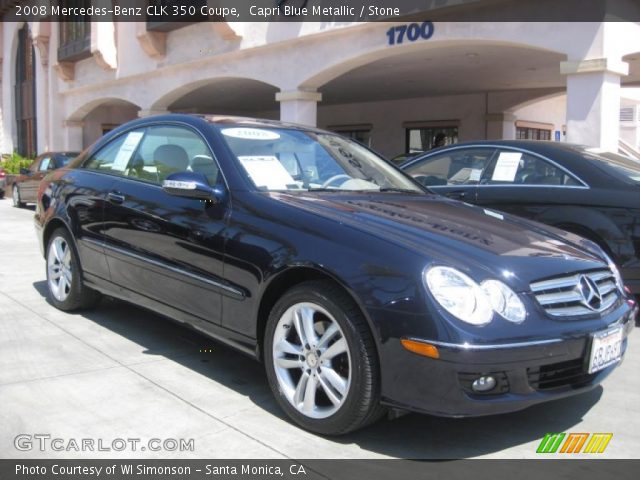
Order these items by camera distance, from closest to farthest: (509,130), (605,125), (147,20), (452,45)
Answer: (605,125), (452,45), (147,20), (509,130)

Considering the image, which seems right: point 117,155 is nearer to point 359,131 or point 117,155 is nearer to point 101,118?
point 359,131

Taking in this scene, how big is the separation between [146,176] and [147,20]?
14601 mm

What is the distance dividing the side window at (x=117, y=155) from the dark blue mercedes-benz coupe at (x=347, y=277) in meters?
0.18

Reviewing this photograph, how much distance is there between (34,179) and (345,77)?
7.75 metres

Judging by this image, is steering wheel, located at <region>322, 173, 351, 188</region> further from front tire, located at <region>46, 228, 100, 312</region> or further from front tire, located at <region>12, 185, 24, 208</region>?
front tire, located at <region>12, 185, 24, 208</region>

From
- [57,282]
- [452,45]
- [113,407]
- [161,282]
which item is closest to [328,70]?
[452,45]

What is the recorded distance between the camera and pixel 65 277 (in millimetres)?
5387

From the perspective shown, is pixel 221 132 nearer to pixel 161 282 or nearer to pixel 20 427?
pixel 161 282

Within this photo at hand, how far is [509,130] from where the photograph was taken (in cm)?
1886

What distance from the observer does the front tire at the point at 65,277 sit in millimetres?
5195

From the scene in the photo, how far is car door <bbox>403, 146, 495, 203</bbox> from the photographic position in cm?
621

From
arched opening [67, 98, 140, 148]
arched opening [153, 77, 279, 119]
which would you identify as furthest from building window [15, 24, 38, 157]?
arched opening [153, 77, 279, 119]

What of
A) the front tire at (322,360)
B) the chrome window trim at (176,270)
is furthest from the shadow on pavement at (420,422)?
the chrome window trim at (176,270)

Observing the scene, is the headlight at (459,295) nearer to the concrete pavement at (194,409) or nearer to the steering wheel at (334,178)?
the concrete pavement at (194,409)
